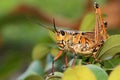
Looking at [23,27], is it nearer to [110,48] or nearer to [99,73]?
[110,48]

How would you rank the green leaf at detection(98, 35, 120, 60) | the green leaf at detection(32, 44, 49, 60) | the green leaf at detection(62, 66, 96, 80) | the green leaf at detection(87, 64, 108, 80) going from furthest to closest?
1. the green leaf at detection(32, 44, 49, 60)
2. the green leaf at detection(98, 35, 120, 60)
3. the green leaf at detection(87, 64, 108, 80)
4. the green leaf at detection(62, 66, 96, 80)

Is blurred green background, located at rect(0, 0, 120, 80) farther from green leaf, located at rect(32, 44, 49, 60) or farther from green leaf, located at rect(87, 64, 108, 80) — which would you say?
A: green leaf, located at rect(87, 64, 108, 80)

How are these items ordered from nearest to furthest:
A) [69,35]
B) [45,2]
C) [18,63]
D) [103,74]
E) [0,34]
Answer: [103,74]
[69,35]
[18,63]
[45,2]
[0,34]

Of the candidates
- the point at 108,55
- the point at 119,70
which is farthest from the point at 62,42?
the point at 119,70

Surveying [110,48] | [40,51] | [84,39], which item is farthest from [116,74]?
[40,51]

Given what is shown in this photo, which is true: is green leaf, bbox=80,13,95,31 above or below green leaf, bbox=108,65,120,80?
above

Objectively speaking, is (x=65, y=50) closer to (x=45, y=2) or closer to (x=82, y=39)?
(x=82, y=39)

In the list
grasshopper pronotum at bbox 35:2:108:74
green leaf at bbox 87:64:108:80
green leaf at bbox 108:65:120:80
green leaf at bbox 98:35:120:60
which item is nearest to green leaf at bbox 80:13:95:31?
grasshopper pronotum at bbox 35:2:108:74
